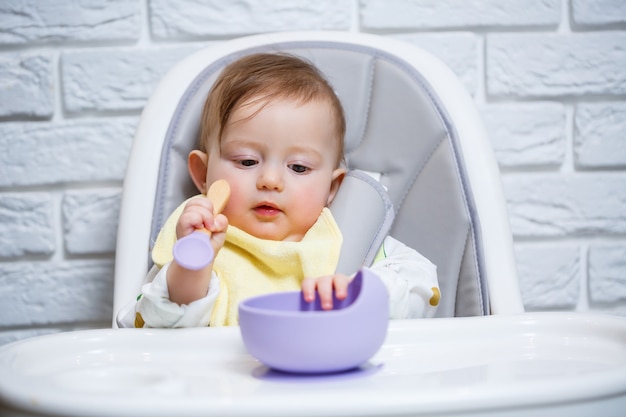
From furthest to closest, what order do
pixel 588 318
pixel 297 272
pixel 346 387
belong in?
pixel 297 272
pixel 588 318
pixel 346 387

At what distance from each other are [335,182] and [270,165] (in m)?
0.14

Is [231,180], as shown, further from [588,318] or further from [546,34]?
[546,34]

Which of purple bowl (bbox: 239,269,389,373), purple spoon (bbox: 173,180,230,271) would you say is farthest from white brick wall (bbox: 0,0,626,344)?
purple bowl (bbox: 239,269,389,373)

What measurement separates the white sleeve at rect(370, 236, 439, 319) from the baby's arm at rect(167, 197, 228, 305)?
0.60ft

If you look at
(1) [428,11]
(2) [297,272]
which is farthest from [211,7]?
(2) [297,272]

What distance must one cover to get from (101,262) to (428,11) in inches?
26.1

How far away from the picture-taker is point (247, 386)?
500mm

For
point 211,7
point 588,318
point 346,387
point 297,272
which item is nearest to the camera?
point 346,387

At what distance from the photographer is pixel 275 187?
0.84 metres

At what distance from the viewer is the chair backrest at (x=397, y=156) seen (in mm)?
816

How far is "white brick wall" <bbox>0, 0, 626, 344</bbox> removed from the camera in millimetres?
1128

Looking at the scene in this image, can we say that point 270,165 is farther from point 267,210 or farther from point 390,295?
point 390,295

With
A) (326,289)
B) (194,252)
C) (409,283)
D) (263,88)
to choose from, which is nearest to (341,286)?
(326,289)

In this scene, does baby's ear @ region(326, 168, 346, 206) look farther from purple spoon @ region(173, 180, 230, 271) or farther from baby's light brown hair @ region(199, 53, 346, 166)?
purple spoon @ region(173, 180, 230, 271)
